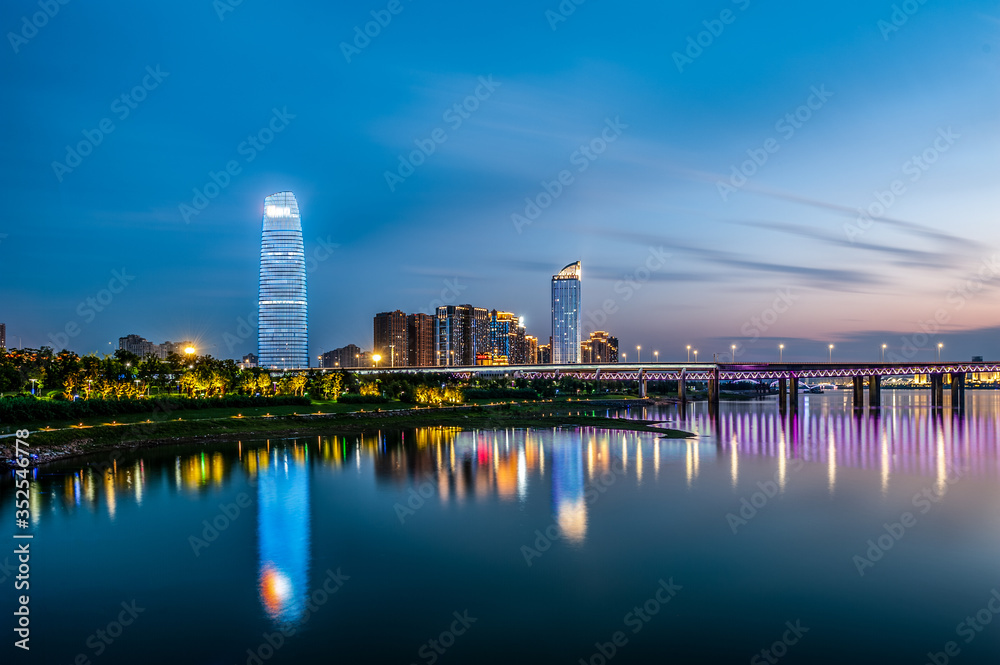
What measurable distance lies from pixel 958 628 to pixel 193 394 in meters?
77.9

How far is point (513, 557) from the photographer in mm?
23719

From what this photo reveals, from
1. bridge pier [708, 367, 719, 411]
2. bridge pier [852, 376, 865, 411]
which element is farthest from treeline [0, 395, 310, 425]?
bridge pier [852, 376, 865, 411]

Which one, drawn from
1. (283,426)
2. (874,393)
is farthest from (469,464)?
(874,393)

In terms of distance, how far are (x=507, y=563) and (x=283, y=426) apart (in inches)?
1883

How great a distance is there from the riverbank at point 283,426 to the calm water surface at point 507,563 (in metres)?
3.67

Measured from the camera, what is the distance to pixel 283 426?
65.8 m

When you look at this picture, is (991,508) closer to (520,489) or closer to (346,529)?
(520,489)

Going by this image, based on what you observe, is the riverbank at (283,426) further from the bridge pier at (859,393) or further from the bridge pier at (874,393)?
the bridge pier at (859,393)

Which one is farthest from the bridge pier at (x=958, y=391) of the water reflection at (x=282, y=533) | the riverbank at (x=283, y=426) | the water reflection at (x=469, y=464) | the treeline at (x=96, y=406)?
the water reflection at (x=282, y=533)

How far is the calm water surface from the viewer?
16594 mm

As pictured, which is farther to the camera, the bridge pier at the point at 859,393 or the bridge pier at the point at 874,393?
the bridge pier at the point at 859,393

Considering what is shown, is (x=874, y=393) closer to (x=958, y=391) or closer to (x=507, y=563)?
(x=958, y=391)

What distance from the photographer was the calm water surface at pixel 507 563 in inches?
653

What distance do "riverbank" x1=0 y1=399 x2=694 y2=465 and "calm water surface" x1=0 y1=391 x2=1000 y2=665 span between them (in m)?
3.67
